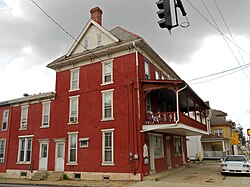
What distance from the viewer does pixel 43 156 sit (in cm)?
2038

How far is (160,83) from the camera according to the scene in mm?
16172

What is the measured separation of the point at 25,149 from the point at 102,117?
8.98 metres

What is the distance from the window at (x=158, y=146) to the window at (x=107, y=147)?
11.5 feet

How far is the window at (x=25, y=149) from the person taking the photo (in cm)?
2142

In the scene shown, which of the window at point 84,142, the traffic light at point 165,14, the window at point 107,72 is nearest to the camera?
the traffic light at point 165,14

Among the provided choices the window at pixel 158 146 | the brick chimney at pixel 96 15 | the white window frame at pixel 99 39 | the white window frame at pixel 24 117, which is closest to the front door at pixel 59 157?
the white window frame at pixel 24 117

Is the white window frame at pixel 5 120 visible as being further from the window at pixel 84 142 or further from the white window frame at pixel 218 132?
the white window frame at pixel 218 132

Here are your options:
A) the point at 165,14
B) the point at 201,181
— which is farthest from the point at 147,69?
the point at 165,14

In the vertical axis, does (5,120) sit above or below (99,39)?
below

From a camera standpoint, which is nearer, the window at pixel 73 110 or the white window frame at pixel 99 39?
the window at pixel 73 110

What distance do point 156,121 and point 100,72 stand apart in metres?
6.08

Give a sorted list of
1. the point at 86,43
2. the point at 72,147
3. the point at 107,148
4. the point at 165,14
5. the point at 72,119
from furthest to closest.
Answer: the point at 86,43, the point at 72,119, the point at 72,147, the point at 107,148, the point at 165,14

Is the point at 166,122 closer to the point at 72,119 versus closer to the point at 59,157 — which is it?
the point at 72,119

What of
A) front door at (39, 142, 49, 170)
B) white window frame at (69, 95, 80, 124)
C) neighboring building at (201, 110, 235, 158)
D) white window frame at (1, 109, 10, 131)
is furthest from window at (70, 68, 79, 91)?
neighboring building at (201, 110, 235, 158)
